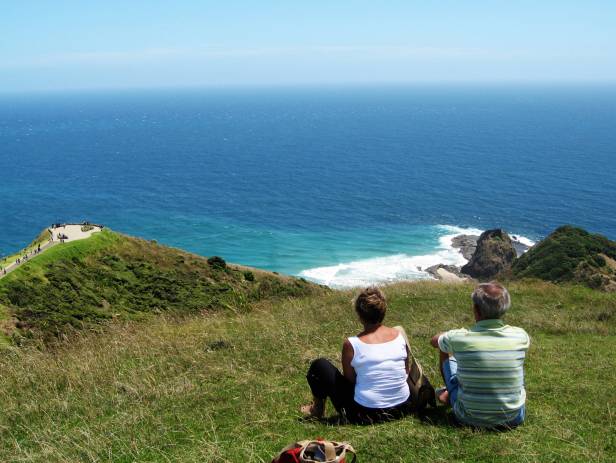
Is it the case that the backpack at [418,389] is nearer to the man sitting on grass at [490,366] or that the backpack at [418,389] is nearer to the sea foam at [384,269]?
the man sitting on grass at [490,366]

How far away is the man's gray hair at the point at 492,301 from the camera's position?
6.14 m

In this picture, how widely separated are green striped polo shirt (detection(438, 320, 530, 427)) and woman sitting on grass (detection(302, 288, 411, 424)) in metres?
0.70

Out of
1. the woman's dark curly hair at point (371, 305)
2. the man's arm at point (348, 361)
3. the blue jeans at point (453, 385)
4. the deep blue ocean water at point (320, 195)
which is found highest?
the woman's dark curly hair at point (371, 305)

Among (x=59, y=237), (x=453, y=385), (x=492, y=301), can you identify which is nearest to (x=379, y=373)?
(x=453, y=385)

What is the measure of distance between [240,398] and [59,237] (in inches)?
1876

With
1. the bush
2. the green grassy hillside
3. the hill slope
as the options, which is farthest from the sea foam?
the green grassy hillside

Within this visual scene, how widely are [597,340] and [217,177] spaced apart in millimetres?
123061

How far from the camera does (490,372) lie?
20.0 feet

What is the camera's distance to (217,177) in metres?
132

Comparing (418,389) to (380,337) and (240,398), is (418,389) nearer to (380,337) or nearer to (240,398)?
(380,337)

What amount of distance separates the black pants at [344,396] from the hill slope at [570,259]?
34325 millimetres

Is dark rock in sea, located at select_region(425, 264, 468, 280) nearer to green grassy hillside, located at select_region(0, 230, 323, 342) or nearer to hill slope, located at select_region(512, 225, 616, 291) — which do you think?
hill slope, located at select_region(512, 225, 616, 291)

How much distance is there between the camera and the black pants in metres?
6.57

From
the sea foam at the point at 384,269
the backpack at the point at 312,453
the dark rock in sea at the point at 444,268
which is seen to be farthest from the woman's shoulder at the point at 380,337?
the dark rock in sea at the point at 444,268
